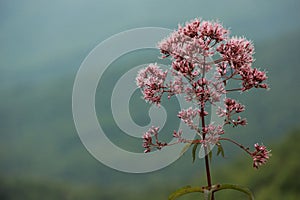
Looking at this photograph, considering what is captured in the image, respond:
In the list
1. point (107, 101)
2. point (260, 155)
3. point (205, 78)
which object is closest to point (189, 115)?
point (205, 78)

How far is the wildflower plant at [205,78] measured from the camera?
3.38 ft

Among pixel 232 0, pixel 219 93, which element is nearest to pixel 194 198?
pixel 219 93

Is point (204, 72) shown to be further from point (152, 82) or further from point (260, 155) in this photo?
point (260, 155)

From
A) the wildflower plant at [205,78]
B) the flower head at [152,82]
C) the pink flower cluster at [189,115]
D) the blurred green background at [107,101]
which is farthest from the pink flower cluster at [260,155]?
the blurred green background at [107,101]

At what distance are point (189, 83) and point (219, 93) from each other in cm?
8

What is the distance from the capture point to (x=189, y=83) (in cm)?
106

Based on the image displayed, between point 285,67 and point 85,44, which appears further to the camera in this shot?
point 85,44

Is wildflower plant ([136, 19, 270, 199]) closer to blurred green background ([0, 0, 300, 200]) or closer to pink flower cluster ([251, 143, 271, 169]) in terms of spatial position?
pink flower cluster ([251, 143, 271, 169])

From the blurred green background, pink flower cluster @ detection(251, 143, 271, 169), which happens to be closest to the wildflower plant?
pink flower cluster @ detection(251, 143, 271, 169)

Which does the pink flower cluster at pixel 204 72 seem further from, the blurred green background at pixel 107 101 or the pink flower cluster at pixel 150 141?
the blurred green background at pixel 107 101

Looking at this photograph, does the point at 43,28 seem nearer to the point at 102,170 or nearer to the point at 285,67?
the point at 102,170

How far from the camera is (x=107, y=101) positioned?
687cm

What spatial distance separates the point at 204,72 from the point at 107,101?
19.3 feet

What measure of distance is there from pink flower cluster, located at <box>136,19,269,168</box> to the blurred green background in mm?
3667
